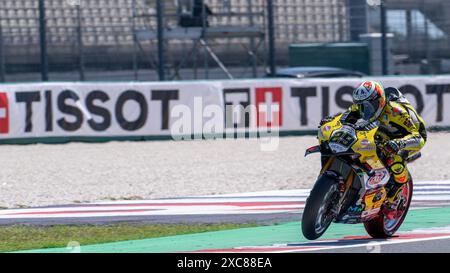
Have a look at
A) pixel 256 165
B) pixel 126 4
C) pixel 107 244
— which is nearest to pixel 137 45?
pixel 126 4

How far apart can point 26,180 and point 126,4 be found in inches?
495

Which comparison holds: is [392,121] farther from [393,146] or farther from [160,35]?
[160,35]

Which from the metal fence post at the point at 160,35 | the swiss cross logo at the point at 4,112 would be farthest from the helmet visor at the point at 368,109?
the metal fence post at the point at 160,35

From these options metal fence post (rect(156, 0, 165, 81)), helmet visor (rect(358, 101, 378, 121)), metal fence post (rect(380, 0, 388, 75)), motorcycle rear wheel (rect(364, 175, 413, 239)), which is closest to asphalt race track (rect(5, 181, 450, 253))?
motorcycle rear wheel (rect(364, 175, 413, 239))

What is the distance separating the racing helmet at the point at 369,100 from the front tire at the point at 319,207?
0.84 meters

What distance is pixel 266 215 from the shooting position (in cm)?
1159

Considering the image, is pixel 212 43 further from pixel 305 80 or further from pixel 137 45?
pixel 305 80

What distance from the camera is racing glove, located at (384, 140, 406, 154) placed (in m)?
8.88

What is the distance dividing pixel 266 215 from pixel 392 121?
9.04ft

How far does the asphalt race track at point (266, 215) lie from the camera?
880cm

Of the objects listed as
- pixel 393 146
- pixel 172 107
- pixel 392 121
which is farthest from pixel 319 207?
pixel 172 107

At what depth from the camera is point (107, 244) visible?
9.37 metres

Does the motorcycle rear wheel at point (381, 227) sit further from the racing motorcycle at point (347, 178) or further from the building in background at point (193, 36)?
the building in background at point (193, 36)

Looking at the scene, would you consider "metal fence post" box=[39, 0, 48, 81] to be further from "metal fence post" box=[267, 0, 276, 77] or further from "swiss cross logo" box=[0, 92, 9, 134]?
"metal fence post" box=[267, 0, 276, 77]
